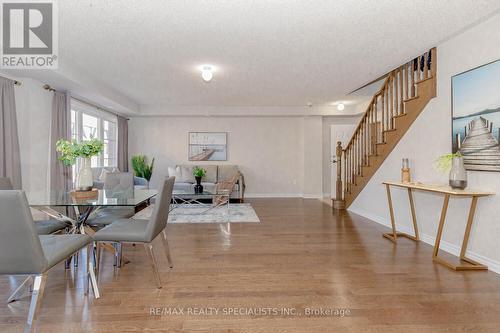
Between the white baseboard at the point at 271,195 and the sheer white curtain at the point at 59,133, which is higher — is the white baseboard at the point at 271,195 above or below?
below

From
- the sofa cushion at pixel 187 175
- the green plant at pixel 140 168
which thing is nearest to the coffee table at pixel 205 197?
the sofa cushion at pixel 187 175

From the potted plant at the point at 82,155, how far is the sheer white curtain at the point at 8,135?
146 centimetres

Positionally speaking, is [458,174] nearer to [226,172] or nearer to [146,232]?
[146,232]

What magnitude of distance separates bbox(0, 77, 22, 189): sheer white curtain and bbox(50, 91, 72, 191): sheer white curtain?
2.05 feet

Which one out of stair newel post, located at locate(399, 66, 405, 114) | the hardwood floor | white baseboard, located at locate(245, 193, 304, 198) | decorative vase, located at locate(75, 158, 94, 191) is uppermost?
stair newel post, located at locate(399, 66, 405, 114)

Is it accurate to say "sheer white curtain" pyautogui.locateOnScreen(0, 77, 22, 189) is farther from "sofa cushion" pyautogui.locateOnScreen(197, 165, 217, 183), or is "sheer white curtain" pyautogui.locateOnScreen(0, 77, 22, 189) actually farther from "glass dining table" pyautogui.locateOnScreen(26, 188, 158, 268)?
"sofa cushion" pyautogui.locateOnScreen(197, 165, 217, 183)

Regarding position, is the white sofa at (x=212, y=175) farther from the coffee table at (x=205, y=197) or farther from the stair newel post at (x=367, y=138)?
the stair newel post at (x=367, y=138)

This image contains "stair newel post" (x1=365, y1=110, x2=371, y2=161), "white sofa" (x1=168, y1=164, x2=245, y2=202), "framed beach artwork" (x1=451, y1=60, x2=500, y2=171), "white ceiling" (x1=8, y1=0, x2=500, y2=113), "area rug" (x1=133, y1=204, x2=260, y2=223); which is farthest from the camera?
"white sofa" (x1=168, y1=164, x2=245, y2=202)

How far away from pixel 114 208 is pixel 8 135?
1.76m

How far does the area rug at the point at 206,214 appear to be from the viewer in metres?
4.57

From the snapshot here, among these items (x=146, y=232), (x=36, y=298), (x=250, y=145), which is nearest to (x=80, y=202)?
(x=146, y=232)

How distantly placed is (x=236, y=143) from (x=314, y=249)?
461cm

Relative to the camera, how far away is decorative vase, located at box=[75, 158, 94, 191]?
2.60 m

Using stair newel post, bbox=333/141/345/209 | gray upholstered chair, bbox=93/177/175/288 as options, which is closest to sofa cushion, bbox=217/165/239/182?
stair newel post, bbox=333/141/345/209
